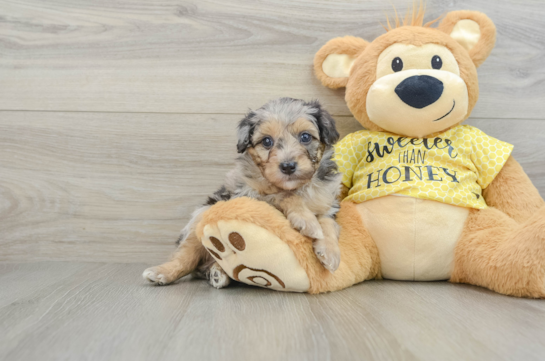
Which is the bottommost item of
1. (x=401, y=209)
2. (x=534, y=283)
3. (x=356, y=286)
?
(x=356, y=286)

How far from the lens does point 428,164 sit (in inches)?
72.1

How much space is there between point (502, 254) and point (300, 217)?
799 millimetres

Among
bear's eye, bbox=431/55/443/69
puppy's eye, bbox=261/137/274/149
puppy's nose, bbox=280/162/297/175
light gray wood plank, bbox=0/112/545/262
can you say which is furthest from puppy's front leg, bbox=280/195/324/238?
bear's eye, bbox=431/55/443/69

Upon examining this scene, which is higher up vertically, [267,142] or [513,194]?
[267,142]

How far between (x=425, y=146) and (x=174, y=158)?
1333 mm

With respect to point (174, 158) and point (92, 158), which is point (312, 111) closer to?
point (174, 158)

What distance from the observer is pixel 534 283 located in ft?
4.81

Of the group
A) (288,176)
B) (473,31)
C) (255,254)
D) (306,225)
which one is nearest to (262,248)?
(255,254)

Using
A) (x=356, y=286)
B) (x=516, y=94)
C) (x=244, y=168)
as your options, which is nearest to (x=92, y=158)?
(x=244, y=168)

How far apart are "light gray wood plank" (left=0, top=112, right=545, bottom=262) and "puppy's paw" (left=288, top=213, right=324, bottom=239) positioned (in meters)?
0.82

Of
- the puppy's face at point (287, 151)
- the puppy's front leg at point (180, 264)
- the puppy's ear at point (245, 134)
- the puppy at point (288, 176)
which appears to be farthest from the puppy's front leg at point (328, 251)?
the puppy's front leg at point (180, 264)

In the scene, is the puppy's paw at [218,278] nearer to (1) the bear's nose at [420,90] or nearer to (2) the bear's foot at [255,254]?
(2) the bear's foot at [255,254]

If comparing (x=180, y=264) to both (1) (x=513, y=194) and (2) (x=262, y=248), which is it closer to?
(2) (x=262, y=248)

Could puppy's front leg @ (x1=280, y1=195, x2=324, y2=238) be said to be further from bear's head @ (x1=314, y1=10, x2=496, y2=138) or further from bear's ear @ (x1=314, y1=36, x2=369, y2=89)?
bear's ear @ (x1=314, y1=36, x2=369, y2=89)
